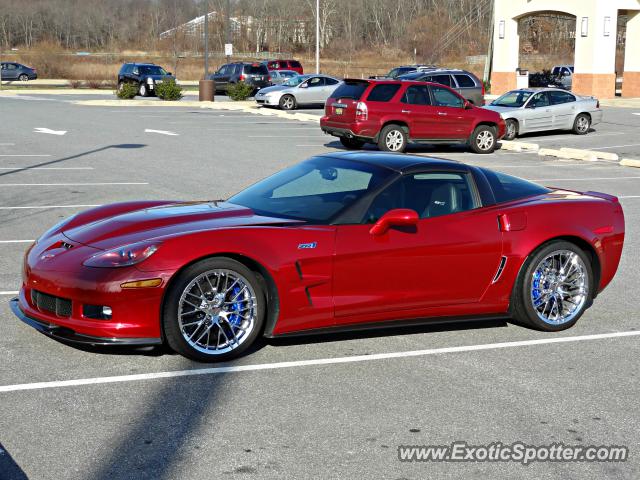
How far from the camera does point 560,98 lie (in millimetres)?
28812

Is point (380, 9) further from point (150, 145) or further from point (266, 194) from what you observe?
point (266, 194)

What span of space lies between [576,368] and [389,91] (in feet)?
55.7

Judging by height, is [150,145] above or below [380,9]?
below

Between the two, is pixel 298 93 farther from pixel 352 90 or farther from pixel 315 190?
pixel 315 190

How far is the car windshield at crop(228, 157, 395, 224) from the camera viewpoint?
696cm

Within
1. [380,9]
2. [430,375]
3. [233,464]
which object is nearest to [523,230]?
[430,375]

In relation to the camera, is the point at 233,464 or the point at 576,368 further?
the point at 576,368

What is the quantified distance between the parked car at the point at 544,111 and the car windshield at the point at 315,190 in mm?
20572

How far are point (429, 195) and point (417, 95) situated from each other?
1635cm

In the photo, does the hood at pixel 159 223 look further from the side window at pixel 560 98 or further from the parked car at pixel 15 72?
the parked car at pixel 15 72

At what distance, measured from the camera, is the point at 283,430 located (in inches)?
204

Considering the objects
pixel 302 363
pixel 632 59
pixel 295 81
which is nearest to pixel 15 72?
pixel 295 81

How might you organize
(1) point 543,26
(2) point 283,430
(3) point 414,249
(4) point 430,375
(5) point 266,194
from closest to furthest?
(2) point 283,430 < (4) point 430,375 < (3) point 414,249 < (5) point 266,194 < (1) point 543,26

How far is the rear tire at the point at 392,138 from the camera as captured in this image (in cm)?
2261
